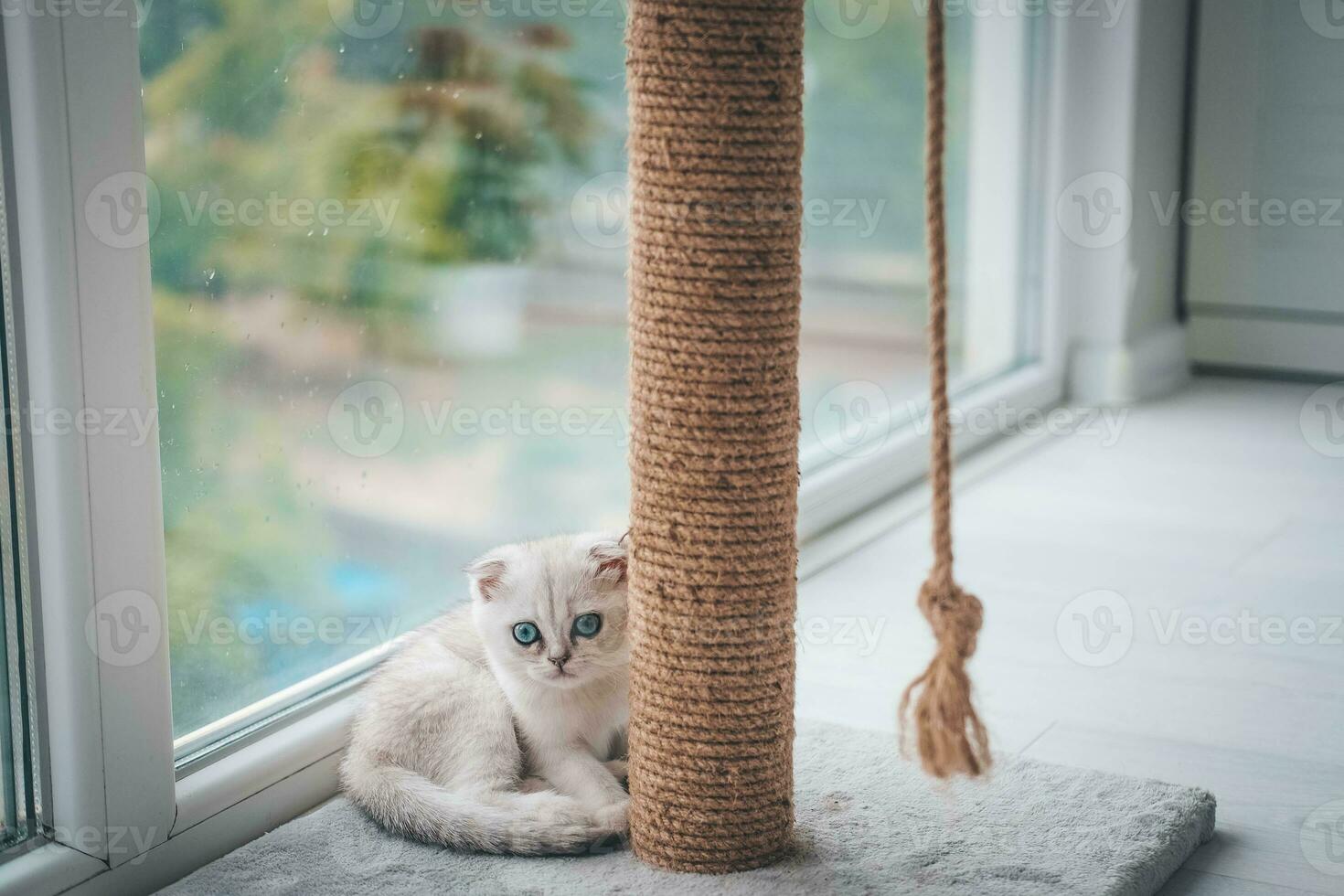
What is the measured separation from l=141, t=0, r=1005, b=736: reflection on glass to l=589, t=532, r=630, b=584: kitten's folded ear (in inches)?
15.6

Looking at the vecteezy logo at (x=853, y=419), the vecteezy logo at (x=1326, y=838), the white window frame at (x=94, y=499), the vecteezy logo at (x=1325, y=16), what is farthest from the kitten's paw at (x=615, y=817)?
the vecteezy logo at (x=1325, y=16)

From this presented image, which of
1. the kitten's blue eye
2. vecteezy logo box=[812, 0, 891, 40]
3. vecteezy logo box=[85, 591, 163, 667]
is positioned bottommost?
the kitten's blue eye

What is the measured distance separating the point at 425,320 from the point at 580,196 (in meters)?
0.32

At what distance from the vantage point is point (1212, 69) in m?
3.18

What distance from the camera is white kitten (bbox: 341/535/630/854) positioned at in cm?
136

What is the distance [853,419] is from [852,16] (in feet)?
2.21

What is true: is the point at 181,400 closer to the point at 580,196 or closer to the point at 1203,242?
the point at 580,196

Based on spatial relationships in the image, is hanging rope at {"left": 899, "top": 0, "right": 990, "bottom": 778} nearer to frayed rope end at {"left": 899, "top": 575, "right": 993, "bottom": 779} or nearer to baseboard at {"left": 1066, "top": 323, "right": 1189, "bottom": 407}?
frayed rope end at {"left": 899, "top": 575, "right": 993, "bottom": 779}

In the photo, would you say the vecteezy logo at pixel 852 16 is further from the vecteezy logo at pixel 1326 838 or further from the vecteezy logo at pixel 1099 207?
the vecteezy logo at pixel 1326 838

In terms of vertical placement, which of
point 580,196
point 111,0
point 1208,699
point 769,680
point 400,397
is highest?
point 111,0

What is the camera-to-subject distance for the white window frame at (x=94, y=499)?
1186 millimetres

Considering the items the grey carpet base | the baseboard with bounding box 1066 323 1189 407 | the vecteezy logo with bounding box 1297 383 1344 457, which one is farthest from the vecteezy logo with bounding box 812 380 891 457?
the grey carpet base

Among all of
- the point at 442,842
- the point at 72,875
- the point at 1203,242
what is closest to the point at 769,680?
the point at 442,842

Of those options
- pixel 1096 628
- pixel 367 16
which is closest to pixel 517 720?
pixel 367 16
